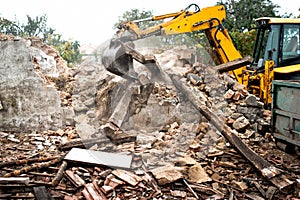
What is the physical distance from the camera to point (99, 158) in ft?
14.0

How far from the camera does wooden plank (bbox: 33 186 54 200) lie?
346cm

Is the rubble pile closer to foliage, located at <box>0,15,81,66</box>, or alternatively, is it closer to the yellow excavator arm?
the yellow excavator arm

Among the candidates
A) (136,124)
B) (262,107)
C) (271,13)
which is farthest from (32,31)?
(262,107)

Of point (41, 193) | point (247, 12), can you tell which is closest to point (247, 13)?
point (247, 12)

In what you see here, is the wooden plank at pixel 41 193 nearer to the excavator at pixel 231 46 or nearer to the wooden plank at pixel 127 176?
the wooden plank at pixel 127 176

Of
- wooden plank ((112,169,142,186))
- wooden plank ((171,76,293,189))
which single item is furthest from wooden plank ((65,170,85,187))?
wooden plank ((171,76,293,189))

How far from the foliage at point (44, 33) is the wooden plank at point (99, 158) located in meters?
11.8

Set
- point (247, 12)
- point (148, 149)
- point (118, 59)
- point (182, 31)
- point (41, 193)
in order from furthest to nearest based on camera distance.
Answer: point (247, 12)
point (182, 31)
point (118, 59)
point (148, 149)
point (41, 193)

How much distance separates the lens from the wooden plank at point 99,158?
4145 millimetres

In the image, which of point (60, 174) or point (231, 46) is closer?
point (60, 174)

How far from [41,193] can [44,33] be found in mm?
19659

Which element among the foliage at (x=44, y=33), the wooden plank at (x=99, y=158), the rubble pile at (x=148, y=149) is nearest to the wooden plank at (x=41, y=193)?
the rubble pile at (x=148, y=149)

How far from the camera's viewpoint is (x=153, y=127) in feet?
19.1

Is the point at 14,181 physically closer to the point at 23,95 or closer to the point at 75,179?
the point at 75,179
